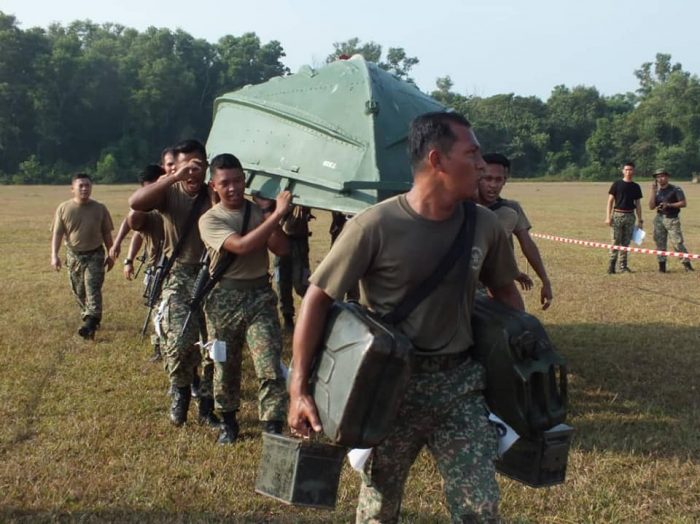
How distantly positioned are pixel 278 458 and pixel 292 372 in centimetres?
31

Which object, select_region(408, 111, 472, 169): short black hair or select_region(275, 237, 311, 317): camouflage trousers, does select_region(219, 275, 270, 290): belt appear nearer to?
select_region(408, 111, 472, 169): short black hair

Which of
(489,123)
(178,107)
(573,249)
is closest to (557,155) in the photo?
(489,123)

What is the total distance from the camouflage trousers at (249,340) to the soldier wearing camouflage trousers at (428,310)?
1.98 metres

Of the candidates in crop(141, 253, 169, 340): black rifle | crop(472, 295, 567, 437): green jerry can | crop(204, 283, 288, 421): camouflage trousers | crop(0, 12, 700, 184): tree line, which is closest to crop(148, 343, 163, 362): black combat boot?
crop(141, 253, 169, 340): black rifle

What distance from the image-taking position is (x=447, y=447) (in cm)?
278

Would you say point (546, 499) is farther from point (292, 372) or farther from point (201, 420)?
point (201, 420)

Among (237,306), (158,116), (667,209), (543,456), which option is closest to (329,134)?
(237,306)

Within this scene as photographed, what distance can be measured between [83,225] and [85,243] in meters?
0.20

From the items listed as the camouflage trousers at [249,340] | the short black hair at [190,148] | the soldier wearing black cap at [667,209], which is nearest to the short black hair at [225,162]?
the short black hair at [190,148]

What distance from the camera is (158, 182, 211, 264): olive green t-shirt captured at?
5391 mm

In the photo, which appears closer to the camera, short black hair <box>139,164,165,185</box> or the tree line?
short black hair <box>139,164,165,185</box>

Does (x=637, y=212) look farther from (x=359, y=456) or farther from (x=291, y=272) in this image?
(x=359, y=456)

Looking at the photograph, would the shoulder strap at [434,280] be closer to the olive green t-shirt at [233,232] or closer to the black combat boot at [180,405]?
the olive green t-shirt at [233,232]

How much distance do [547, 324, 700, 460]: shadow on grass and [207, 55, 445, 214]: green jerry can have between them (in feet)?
7.00
